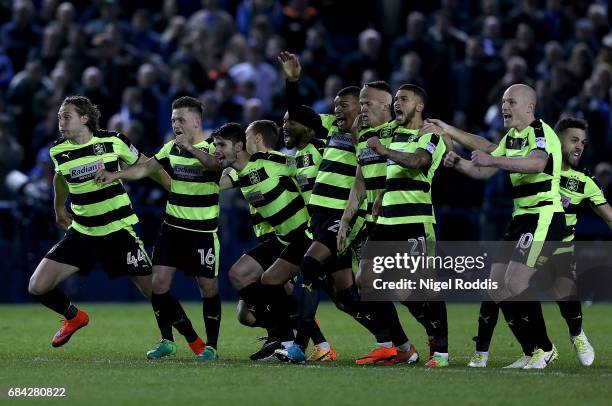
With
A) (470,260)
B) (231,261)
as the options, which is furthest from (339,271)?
(231,261)

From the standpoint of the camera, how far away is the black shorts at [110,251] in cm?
1176

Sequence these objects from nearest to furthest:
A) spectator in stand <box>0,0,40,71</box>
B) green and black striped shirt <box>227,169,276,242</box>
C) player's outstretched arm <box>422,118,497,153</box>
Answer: player's outstretched arm <box>422,118,497,153</box> → green and black striped shirt <box>227,169,276,242</box> → spectator in stand <box>0,0,40,71</box>

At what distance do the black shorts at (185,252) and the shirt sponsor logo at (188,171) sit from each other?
46cm

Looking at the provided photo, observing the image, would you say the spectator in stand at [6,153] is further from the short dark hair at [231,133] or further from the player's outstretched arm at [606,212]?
the player's outstretched arm at [606,212]

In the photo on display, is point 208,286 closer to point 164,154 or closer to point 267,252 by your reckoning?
point 267,252

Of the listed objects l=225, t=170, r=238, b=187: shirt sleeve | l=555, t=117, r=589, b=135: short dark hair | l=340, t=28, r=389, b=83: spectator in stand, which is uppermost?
l=340, t=28, r=389, b=83: spectator in stand

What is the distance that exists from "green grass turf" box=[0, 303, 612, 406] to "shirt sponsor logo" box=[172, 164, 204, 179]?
1.55 meters

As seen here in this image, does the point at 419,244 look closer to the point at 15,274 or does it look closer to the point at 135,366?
the point at 135,366

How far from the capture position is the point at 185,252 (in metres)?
11.6

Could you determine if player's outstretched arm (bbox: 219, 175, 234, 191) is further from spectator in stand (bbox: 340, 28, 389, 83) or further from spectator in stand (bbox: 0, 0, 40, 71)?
spectator in stand (bbox: 0, 0, 40, 71)

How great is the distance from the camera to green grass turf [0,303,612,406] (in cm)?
886

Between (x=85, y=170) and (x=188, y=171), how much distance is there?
3.01 feet

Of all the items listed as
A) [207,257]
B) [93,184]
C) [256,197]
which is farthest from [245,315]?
[93,184]

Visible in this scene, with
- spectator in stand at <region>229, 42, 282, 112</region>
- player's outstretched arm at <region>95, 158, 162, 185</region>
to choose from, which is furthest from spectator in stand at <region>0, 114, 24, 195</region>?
player's outstretched arm at <region>95, 158, 162, 185</region>
